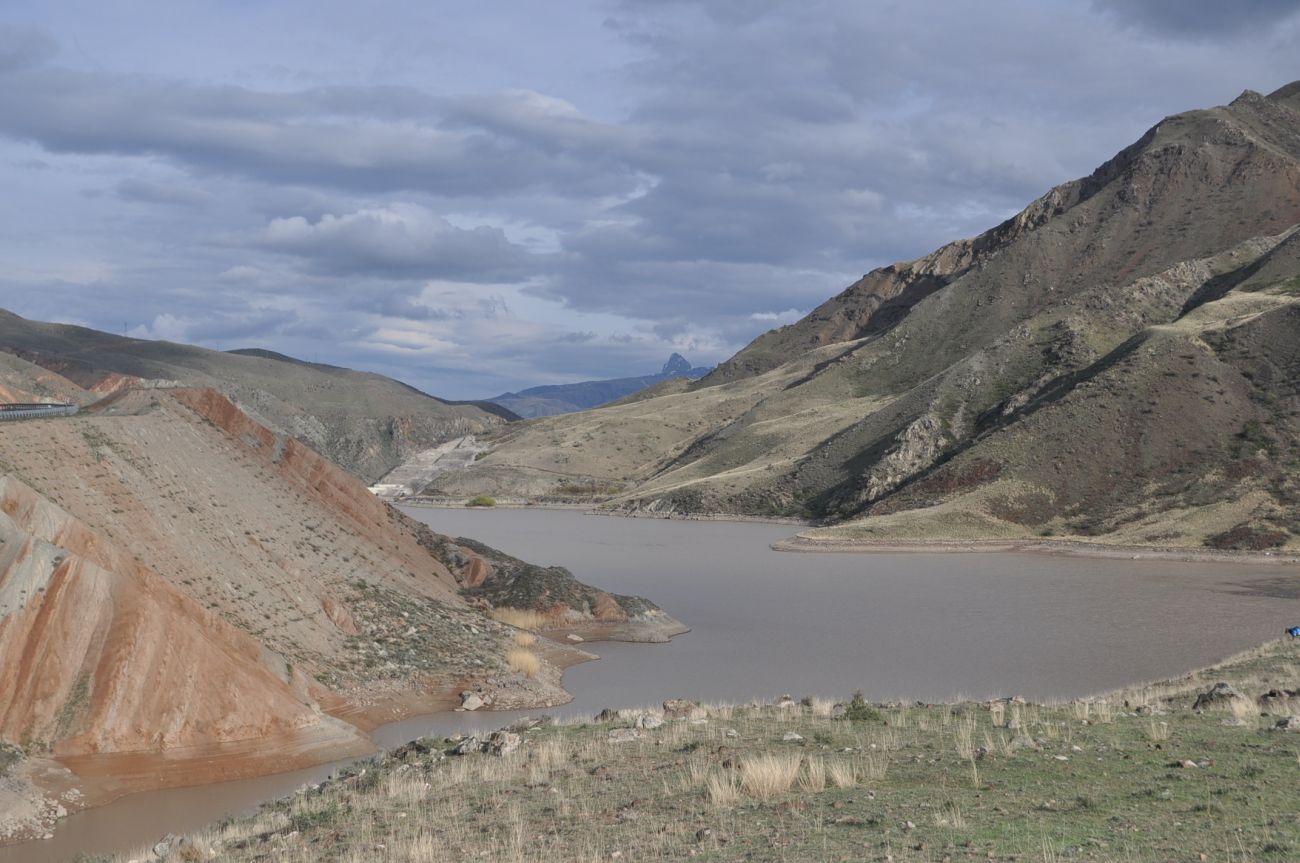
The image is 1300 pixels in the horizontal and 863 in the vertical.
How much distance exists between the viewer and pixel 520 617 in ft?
155

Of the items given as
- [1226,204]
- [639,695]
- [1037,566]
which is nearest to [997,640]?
[639,695]

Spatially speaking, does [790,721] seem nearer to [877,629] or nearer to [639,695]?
[639,695]

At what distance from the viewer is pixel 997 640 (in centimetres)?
4825

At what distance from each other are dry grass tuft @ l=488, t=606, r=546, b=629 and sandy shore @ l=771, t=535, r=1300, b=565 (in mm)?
50904

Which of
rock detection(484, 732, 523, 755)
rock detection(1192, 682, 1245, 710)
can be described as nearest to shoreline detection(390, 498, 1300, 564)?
rock detection(1192, 682, 1245, 710)

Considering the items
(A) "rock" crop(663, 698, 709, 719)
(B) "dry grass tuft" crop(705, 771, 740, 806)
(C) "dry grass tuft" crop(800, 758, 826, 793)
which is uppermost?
(C) "dry grass tuft" crop(800, 758, 826, 793)

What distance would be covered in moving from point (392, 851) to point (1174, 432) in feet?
323

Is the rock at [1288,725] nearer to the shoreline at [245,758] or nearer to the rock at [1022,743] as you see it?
the rock at [1022,743]

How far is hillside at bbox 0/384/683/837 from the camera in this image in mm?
24328

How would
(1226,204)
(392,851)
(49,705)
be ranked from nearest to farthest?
(392,851)
(49,705)
(1226,204)

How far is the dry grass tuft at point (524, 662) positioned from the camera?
1486 inches

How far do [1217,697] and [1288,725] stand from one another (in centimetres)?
503

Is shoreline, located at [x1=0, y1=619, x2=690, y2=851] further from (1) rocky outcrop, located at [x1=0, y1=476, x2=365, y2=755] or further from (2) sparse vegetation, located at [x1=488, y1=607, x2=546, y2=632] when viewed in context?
(2) sparse vegetation, located at [x1=488, y1=607, x2=546, y2=632]

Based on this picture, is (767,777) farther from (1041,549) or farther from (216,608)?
(1041,549)
